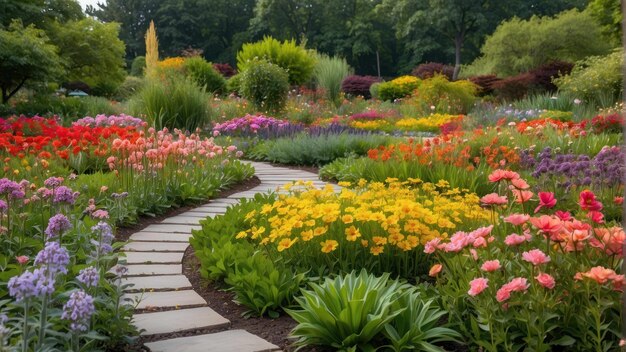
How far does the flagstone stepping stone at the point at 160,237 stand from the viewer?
432 centimetres

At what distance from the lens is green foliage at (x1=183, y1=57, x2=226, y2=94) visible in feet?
63.8

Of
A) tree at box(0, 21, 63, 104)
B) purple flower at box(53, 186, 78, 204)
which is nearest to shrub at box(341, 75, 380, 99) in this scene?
tree at box(0, 21, 63, 104)

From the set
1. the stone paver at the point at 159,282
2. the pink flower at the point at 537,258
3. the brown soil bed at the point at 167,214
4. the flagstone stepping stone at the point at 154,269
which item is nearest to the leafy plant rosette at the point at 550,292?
the pink flower at the point at 537,258

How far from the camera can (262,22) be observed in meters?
49.5

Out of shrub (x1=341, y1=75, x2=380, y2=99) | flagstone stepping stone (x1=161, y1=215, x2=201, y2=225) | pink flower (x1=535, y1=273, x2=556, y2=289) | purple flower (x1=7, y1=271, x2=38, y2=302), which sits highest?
shrub (x1=341, y1=75, x2=380, y2=99)

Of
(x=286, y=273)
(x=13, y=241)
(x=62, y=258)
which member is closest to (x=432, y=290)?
(x=286, y=273)

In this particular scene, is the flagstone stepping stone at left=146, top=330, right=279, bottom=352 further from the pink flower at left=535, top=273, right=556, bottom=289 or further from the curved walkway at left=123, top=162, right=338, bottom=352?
the pink flower at left=535, top=273, right=556, bottom=289

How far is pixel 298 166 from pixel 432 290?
6.07 m

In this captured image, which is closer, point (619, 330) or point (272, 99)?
point (619, 330)

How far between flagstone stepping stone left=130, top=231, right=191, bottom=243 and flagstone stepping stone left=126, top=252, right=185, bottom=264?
36cm

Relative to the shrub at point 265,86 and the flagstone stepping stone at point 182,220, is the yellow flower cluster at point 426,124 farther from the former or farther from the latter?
the flagstone stepping stone at point 182,220

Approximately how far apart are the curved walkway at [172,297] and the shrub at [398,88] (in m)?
18.5

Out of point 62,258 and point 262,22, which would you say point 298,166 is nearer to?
point 62,258

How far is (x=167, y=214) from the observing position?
17.1 ft
